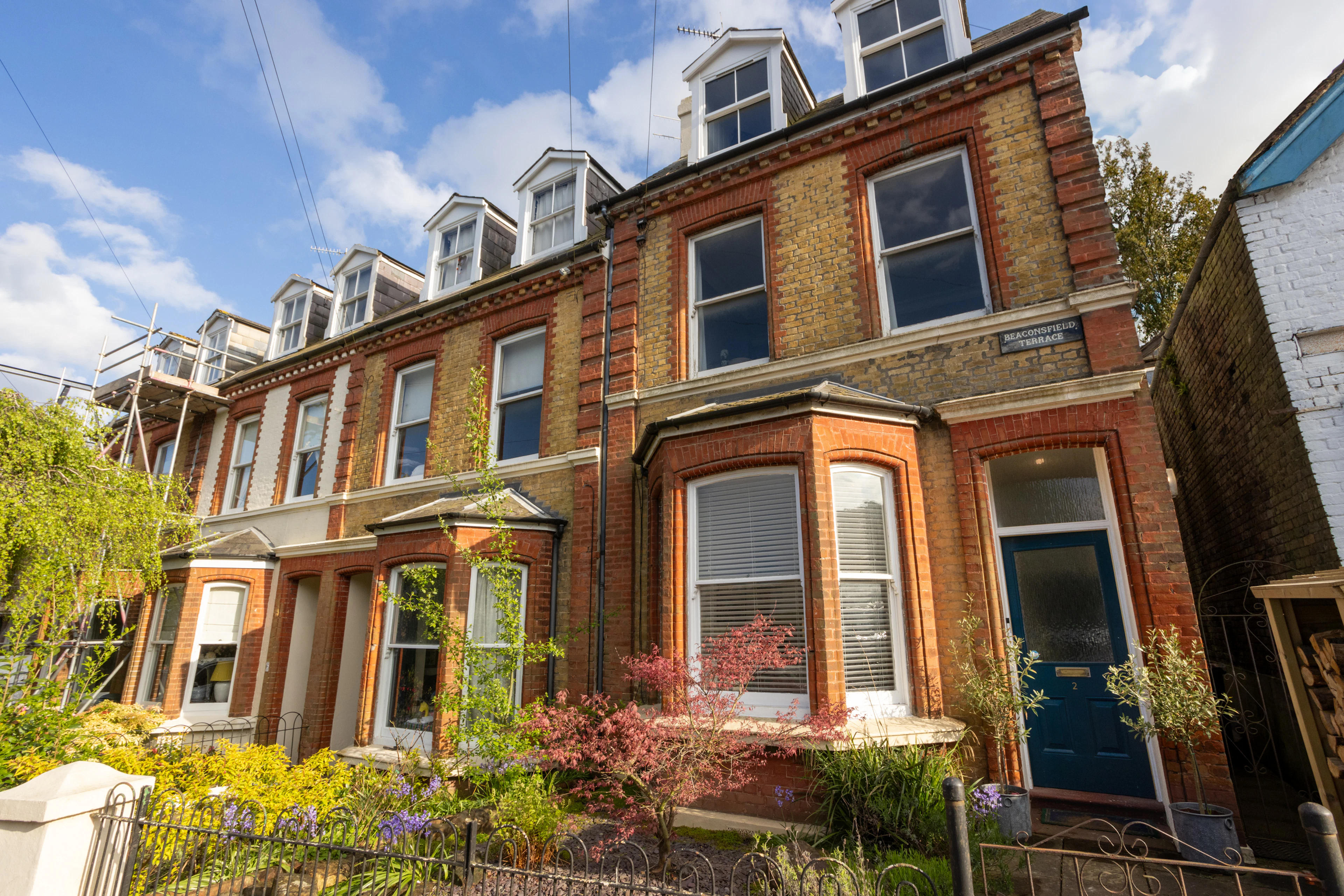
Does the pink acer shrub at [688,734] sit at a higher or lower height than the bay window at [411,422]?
lower

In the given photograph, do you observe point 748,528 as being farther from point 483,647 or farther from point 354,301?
point 354,301

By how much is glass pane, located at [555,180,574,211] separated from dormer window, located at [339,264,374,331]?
199 inches

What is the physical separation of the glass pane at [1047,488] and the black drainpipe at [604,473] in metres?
4.76

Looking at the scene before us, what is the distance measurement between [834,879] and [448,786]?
4876mm

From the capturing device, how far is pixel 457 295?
1191 centimetres

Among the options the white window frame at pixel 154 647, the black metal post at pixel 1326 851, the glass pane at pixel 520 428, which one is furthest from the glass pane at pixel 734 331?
the white window frame at pixel 154 647

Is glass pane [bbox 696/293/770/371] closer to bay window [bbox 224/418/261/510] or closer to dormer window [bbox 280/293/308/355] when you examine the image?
bay window [bbox 224/418/261/510]

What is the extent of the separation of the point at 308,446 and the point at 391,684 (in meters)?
6.51

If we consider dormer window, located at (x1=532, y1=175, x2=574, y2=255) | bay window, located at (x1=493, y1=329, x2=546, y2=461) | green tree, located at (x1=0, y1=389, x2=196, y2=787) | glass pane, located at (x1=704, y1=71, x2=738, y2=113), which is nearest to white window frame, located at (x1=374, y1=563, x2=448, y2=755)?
bay window, located at (x1=493, y1=329, x2=546, y2=461)

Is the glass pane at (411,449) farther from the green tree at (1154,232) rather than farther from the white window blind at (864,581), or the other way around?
the green tree at (1154,232)

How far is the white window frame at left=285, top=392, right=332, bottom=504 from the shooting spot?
1322 cm

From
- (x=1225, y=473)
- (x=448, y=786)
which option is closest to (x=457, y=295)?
(x=448, y=786)

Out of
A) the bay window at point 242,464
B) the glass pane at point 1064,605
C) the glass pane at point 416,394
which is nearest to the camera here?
the glass pane at point 1064,605

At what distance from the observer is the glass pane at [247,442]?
15.2m
